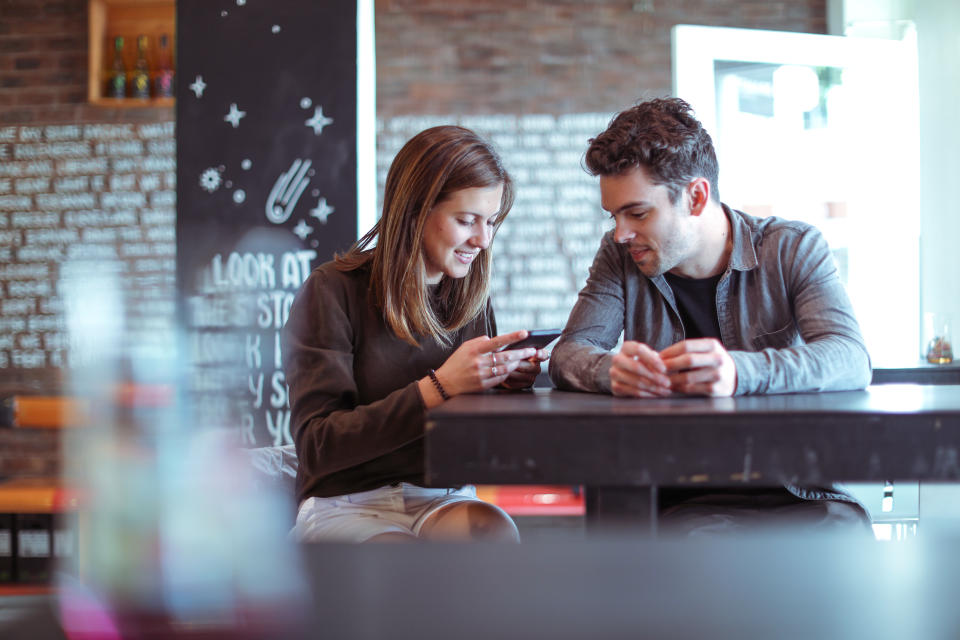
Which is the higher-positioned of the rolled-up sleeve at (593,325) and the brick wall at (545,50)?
the brick wall at (545,50)

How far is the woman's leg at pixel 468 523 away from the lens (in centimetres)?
156

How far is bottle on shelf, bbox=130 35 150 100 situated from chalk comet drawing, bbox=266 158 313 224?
2216 millimetres

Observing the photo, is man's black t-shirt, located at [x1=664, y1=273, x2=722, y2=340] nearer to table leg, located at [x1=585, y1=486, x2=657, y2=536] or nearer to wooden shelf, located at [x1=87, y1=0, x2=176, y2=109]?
table leg, located at [x1=585, y1=486, x2=657, y2=536]

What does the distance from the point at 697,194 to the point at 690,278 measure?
19 centimetres

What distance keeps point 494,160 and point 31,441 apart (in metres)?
3.97

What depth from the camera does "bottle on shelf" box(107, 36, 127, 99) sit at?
4.59 meters

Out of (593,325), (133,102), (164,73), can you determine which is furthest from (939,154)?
(133,102)

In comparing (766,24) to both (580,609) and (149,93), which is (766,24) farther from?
(580,609)

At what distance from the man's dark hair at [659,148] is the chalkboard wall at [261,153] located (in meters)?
1.22

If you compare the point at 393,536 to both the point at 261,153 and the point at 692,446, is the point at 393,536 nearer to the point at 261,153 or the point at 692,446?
the point at 692,446

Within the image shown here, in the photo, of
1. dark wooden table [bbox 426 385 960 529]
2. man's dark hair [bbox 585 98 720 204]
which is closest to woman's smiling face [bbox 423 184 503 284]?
man's dark hair [bbox 585 98 720 204]

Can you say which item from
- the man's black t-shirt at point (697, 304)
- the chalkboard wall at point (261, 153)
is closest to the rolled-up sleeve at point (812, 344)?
the man's black t-shirt at point (697, 304)

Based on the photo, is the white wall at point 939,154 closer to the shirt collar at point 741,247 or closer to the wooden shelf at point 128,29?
the shirt collar at point 741,247

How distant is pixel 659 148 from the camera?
1.80 meters
